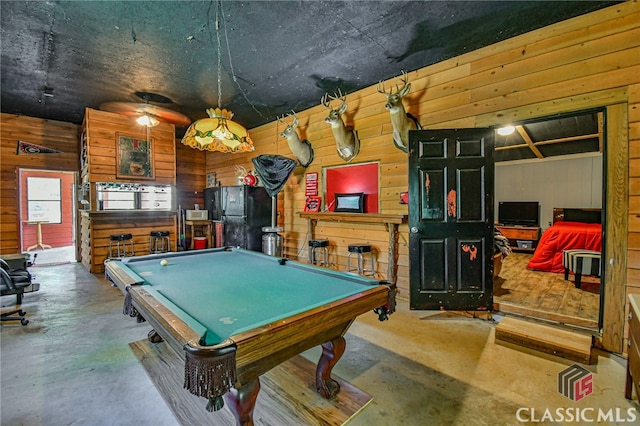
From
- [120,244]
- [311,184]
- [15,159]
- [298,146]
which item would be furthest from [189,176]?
[311,184]

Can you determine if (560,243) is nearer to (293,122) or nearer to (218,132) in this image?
(293,122)

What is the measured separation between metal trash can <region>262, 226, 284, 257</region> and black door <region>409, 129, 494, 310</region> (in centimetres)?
274

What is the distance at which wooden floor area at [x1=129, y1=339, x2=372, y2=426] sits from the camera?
1714 mm

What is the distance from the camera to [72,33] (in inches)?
115

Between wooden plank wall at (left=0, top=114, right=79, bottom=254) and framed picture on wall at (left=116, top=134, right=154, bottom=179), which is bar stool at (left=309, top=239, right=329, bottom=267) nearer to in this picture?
framed picture on wall at (left=116, top=134, right=154, bottom=179)

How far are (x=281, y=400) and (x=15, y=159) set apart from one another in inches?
278

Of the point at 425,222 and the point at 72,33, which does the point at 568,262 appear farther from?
the point at 72,33

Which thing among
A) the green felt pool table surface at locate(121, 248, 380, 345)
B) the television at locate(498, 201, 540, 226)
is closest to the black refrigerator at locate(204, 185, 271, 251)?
the green felt pool table surface at locate(121, 248, 380, 345)

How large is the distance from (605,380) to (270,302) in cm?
253

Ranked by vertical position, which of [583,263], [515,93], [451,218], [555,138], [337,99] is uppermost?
[337,99]

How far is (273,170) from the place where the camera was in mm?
5234

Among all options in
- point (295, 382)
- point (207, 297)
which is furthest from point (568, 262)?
point (207, 297)

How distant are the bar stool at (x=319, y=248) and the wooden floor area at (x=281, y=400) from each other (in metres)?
2.35

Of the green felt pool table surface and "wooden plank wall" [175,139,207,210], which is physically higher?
"wooden plank wall" [175,139,207,210]
